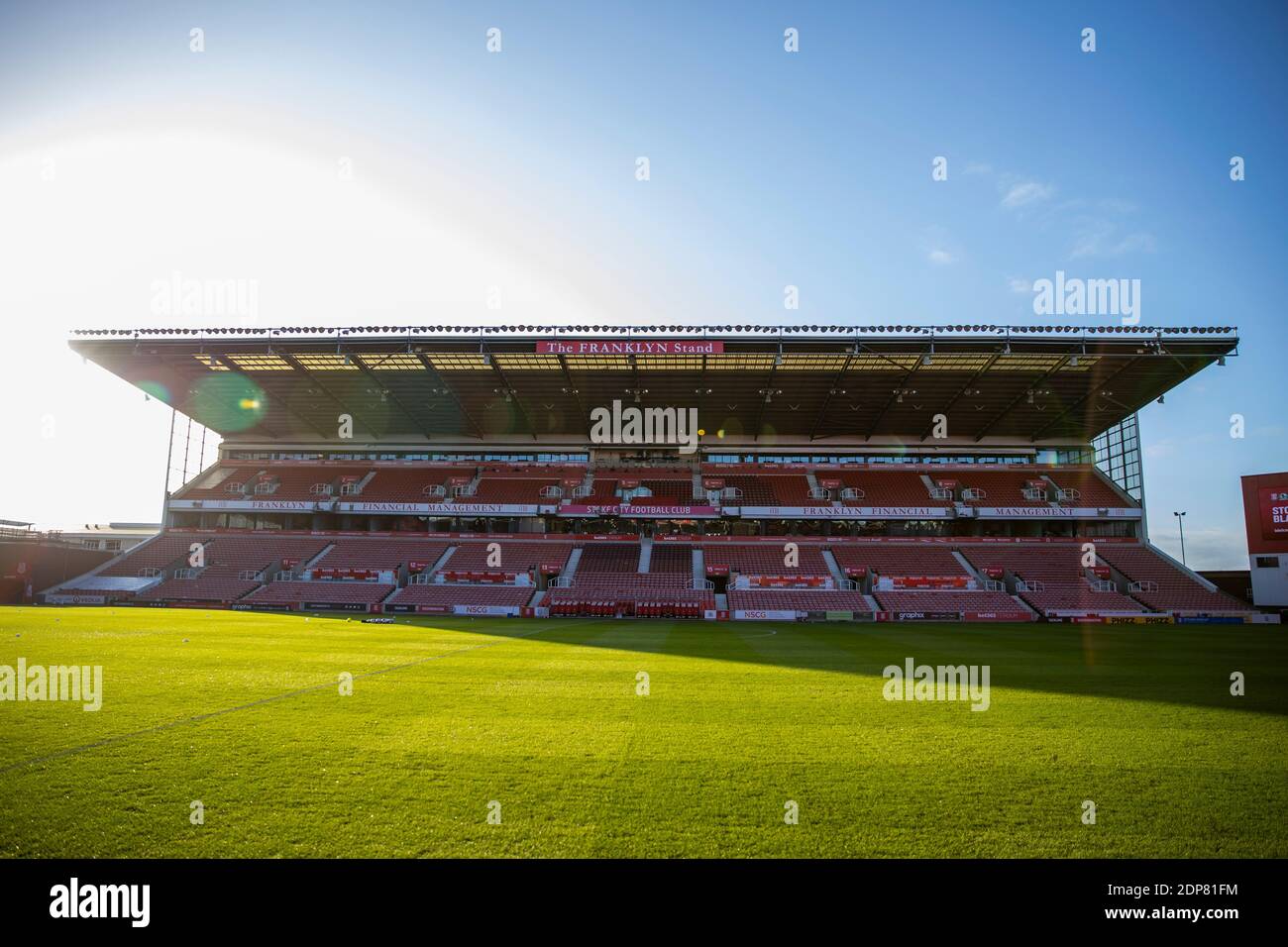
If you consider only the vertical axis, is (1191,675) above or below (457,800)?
below

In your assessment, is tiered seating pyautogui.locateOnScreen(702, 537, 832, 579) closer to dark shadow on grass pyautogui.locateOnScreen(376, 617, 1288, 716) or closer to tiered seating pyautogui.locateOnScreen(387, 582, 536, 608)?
dark shadow on grass pyautogui.locateOnScreen(376, 617, 1288, 716)

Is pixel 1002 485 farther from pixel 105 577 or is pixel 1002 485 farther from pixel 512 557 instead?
pixel 105 577

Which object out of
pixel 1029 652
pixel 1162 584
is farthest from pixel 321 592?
pixel 1162 584

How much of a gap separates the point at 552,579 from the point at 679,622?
12.4m

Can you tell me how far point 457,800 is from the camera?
18.4 feet

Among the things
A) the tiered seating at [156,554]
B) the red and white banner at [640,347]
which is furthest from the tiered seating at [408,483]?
the red and white banner at [640,347]

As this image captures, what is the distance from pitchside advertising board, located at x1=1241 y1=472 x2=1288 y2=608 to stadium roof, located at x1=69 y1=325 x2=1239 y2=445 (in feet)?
26.6

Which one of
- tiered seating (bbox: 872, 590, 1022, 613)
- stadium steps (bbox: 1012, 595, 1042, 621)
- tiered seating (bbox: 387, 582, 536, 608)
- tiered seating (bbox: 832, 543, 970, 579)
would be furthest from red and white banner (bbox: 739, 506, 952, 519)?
tiered seating (bbox: 387, 582, 536, 608)

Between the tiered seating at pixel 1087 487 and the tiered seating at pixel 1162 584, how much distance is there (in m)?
3.29

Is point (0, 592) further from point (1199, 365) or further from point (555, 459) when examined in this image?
point (1199, 365)

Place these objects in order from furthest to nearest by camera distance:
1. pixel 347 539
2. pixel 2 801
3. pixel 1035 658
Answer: pixel 347 539
pixel 1035 658
pixel 2 801

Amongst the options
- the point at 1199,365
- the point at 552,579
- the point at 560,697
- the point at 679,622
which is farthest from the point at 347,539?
the point at 1199,365

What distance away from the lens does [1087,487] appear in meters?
48.6

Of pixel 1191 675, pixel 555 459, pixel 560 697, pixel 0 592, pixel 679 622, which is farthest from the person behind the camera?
pixel 555 459
